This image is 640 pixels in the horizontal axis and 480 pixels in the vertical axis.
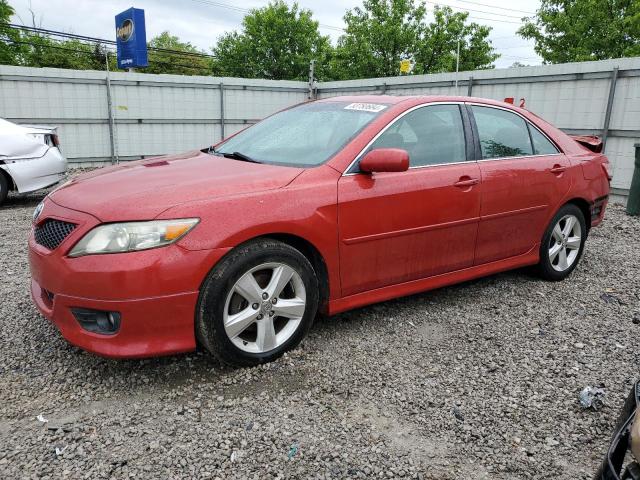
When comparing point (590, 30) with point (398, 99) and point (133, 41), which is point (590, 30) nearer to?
point (133, 41)

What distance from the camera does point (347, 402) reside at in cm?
270

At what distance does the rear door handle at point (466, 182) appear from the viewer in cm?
368

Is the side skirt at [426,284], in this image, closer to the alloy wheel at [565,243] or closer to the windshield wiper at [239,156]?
the alloy wheel at [565,243]

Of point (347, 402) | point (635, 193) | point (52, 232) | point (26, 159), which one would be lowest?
point (347, 402)

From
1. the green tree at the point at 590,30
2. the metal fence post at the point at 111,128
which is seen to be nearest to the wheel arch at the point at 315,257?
the metal fence post at the point at 111,128

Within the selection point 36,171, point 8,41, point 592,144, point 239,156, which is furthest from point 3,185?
point 8,41

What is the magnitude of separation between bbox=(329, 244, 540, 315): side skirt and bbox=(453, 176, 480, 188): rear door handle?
0.65 metres

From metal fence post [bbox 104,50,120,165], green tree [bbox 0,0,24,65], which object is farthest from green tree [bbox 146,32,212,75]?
metal fence post [bbox 104,50,120,165]

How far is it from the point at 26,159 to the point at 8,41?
3723 centimetres

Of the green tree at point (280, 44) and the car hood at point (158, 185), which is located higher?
the green tree at point (280, 44)

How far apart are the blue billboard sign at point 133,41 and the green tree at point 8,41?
76.3ft

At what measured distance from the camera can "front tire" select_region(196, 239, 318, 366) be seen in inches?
106

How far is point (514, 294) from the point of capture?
4.36 metres

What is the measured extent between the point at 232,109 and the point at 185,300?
11980 millimetres
